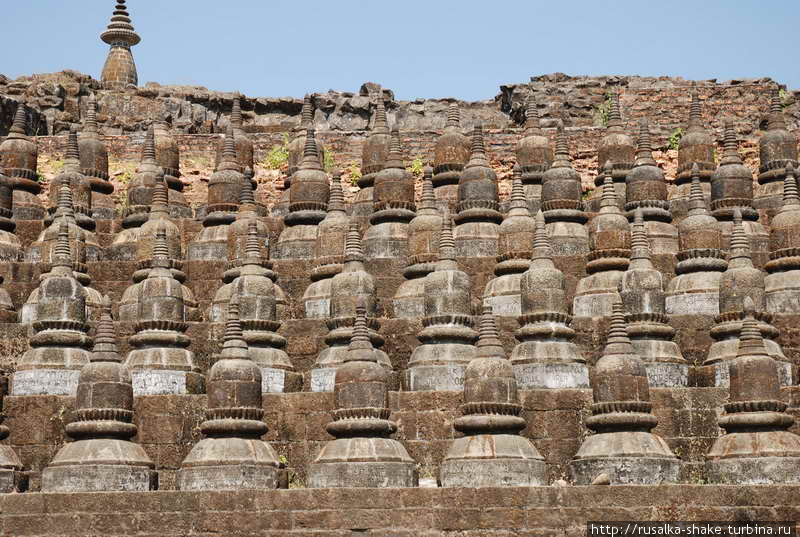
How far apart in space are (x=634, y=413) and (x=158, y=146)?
657 inches

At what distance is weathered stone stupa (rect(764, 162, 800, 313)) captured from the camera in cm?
3234

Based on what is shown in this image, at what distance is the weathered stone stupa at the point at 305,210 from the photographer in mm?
36344

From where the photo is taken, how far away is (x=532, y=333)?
31.0m

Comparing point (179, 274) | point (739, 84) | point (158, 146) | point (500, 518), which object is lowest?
point (500, 518)

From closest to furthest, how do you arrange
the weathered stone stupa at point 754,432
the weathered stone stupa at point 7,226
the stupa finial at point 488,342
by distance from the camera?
1. the weathered stone stupa at point 754,432
2. the stupa finial at point 488,342
3. the weathered stone stupa at point 7,226


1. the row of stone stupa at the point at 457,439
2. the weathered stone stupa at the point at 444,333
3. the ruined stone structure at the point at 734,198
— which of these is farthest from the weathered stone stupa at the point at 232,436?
the ruined stone structure at the point at 734,198

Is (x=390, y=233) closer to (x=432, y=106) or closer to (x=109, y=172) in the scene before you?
(x=109, y=172)

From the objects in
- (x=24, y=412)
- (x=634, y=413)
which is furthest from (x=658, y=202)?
(x=24, y=412)

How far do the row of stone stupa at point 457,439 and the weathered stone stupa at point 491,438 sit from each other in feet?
0.05

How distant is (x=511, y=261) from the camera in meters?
34.0

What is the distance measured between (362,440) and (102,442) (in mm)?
4215

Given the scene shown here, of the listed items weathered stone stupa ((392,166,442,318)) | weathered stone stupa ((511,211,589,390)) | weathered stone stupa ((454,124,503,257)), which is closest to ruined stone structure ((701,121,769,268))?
weathered stone stupa ((454,124,503,257))

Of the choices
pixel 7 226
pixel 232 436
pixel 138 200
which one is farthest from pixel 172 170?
pixel 232 436

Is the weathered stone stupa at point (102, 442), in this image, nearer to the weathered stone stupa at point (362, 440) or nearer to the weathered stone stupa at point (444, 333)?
the weathered stone stupa at point (362, 440)
